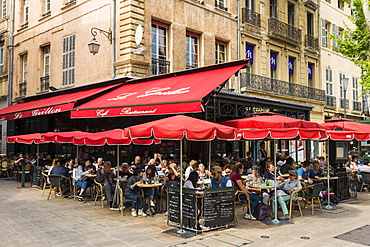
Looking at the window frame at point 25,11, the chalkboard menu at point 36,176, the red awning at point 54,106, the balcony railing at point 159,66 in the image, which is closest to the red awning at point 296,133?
the balcony railing at point 159,66

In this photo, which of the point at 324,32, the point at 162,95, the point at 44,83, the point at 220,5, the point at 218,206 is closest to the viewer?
the point at 218,206

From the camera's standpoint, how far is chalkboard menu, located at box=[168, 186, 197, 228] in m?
6.70

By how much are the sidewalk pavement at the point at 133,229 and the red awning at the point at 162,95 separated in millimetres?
2884

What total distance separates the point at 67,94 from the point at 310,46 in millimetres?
15431

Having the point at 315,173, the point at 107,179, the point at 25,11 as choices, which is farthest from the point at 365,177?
the point at 25,11

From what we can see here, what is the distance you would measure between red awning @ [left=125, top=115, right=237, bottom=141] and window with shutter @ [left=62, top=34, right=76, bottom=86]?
9862mm

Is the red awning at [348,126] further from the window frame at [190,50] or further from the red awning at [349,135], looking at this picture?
the window frame at [190,50]

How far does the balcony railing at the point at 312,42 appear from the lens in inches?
881

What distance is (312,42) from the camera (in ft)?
74.6

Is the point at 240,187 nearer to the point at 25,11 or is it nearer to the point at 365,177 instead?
the point at 365,177

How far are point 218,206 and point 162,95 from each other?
4642 millimetres

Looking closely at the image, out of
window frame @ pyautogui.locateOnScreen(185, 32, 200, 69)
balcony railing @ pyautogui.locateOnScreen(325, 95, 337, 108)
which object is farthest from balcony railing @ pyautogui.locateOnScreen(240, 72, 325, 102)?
window frame @ pyautogui.locateOnScreen(185, 32, 200, 69)

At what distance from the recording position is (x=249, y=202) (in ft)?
25.9

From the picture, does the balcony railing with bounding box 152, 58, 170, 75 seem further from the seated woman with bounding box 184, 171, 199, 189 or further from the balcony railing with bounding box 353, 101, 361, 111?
the balcony railing with bounding box 353, 101, 361, 111
